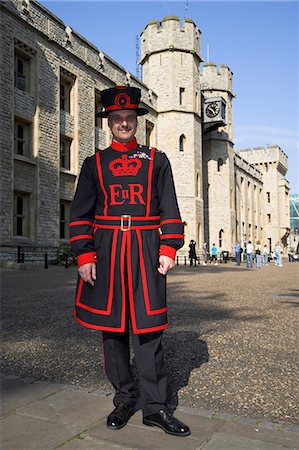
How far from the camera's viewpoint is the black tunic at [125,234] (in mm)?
2695

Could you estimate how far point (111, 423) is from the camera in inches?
97.1

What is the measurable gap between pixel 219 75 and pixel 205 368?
38.0 metres

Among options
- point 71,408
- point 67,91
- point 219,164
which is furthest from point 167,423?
point 219,164

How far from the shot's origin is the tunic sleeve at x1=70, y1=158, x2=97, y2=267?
2.79m

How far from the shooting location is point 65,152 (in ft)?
77.2

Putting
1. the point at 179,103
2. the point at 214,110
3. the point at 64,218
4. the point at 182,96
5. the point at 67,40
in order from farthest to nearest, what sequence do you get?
the point at 214,110, the point at 182,96, the point at 179,103, the point at 67,40, the point at 64,218

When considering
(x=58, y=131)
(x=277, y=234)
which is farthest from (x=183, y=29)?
→ (x=277, y=234)

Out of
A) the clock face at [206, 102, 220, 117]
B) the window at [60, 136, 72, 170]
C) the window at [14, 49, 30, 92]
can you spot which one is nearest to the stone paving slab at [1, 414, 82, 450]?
the window at [14, 49, 30, 92]

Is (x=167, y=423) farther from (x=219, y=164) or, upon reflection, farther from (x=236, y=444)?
(x=219, y=164)

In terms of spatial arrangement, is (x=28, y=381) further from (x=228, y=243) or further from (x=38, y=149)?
(x=228, y=243)

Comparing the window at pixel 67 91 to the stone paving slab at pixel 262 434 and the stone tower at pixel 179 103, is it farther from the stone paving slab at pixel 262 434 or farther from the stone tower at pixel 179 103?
the stone paving slab at pixel 262 434

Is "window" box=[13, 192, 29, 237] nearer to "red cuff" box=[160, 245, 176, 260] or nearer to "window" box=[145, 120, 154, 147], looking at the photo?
"window" box=[145, 120, 154, 147]

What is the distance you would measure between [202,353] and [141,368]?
171 centimetres

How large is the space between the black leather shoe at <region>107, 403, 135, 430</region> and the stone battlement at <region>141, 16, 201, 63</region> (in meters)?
31.8
